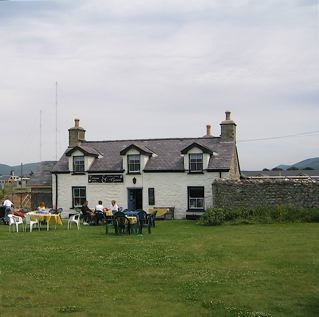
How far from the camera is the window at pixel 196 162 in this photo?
29.4 m

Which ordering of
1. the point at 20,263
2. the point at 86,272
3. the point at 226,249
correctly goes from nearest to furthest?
the point at 86,272 → the point at 20,263 → the point at 226,249

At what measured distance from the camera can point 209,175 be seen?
29094 millimetres

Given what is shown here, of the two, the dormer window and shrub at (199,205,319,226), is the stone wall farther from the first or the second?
the dormer window

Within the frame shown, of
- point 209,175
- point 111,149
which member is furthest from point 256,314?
point 111,149

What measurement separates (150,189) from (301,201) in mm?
9437

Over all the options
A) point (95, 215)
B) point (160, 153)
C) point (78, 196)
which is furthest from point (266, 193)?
point (78, 196)

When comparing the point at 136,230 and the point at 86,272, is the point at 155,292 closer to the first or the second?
the point at 86,272

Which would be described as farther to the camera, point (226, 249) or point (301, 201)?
point (301, 201)

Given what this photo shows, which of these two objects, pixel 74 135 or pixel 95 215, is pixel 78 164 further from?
pixel 95 215

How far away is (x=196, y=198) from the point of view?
96.4ft

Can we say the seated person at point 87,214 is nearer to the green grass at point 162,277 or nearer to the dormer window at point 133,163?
the dormer window at point 133,163

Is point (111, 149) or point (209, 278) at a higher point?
point (111, 149)

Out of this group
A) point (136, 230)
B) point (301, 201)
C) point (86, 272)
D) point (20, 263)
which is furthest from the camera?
point (301, 201)

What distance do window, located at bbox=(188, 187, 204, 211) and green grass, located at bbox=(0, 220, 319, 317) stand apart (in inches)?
478
